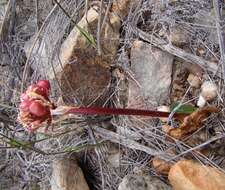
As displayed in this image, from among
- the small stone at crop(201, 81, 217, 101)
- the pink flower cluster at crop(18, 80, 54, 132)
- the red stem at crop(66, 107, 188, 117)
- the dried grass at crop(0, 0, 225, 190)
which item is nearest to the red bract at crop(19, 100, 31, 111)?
the pink flower cluster at crop(18, 80, 54, 132)

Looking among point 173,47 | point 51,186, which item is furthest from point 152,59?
point 51,186

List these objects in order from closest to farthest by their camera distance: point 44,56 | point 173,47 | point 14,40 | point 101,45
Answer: point 173,47
point 101,45
point 44,56
point 14,40

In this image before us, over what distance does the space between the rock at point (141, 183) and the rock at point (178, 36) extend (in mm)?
396

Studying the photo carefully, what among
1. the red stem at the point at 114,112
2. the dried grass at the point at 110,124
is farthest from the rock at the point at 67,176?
the red stem at the point at 114,112

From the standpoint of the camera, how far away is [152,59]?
1.38 m

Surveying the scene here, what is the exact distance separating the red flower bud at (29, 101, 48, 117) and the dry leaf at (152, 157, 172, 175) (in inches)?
14.4

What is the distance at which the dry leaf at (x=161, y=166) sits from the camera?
1270 millimetres

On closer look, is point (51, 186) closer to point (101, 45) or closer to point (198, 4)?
point (101, 45)

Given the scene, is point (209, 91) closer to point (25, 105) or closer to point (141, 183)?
point (141, 183)

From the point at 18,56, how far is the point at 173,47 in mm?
610

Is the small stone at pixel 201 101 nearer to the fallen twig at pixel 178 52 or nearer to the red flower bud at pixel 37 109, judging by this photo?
the fallen twig at pixel 178 52

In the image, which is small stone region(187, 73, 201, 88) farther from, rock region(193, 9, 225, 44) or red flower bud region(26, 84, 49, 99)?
red flower bud region(26, 84, 49, 99)

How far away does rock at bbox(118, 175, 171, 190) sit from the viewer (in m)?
1.25


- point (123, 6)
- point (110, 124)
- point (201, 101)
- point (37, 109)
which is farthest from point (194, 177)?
point (123, 6)
